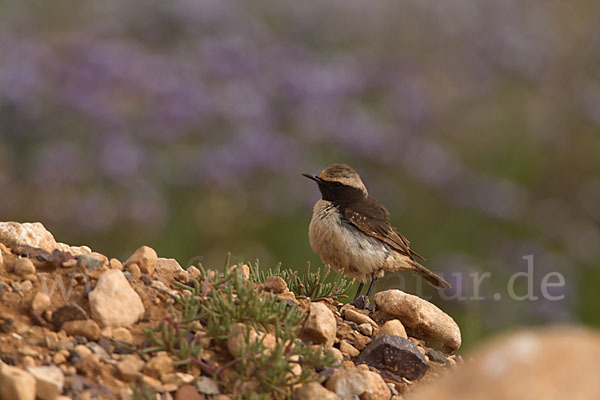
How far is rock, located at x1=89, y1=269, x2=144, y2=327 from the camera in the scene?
3.85 metres

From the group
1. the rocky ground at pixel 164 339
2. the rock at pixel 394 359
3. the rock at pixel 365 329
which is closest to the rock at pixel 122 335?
the rocky ground at pixel 164 339

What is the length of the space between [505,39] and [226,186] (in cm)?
628

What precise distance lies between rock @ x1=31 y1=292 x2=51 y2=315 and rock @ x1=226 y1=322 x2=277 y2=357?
0.80 metres

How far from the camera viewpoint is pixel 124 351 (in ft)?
12.2

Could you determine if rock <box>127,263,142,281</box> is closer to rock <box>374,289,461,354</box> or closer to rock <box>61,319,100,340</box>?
rock <box>61,319,100,340</box>

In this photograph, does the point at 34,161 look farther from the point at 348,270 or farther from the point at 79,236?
the point at 348,270

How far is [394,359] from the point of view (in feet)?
13.9

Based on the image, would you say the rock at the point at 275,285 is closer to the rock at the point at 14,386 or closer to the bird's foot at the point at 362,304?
the bird's foot at the point at 362,304

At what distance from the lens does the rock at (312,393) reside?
3.66 metres

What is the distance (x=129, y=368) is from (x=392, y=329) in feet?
4.92

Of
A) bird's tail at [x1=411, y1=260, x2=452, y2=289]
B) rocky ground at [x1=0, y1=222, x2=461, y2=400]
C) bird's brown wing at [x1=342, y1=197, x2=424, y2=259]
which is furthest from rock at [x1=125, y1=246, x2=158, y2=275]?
bird's tail at [x1=411, y1=260, x2=452, y2=289]

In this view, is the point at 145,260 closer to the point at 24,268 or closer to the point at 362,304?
the point at 24,268

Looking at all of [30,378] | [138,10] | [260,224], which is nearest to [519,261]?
[260,224]

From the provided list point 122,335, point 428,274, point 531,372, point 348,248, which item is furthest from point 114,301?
point 428,274
